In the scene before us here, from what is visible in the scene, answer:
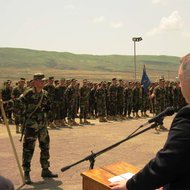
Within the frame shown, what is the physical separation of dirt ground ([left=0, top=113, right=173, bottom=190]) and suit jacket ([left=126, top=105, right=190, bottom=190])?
15.8ft

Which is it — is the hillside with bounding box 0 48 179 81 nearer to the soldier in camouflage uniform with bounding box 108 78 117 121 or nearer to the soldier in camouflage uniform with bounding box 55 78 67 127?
the soldier in camouflage uniform with bounding box 108 78 117 121

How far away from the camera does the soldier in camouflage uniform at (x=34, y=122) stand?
7.41 metres

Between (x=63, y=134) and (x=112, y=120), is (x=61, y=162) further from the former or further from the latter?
(x=112, y=120)

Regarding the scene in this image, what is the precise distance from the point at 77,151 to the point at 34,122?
10.6ft

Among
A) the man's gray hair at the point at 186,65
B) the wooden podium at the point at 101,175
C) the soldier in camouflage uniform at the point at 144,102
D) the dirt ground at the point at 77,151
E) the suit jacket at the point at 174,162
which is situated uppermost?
the man's gray hair at the point at 186,65

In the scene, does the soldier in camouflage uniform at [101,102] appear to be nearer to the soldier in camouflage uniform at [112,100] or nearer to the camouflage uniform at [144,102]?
the soldier in camouflage uniform at [112,100]

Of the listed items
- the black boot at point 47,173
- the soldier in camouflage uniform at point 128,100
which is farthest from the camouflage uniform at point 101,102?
the black boot at point 47,173

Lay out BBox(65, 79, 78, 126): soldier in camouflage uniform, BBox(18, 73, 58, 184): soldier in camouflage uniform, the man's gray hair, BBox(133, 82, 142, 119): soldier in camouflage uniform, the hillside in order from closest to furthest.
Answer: the man's gray hair, BBox(18, 73, 58, 184): soldier in camouflage uniform, BBox(65, 79, 78, 126): soldier in camouflage uniform, BBox(133, 82, 142, 119): soldier in camouflage uniform, the hillside

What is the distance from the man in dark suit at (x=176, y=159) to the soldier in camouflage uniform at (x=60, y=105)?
13866 mm

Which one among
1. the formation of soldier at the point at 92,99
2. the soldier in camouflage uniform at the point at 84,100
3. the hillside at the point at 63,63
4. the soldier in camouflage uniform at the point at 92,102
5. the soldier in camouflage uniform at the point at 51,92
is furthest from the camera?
the hillside at the point at 63,63

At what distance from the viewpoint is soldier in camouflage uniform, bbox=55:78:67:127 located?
16266mm

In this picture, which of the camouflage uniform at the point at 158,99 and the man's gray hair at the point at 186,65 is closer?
the man's gray hair at the point at 186,65

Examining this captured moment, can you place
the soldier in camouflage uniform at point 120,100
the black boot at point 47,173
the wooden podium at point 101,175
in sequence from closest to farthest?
1. the wooden podium at point 101,175
2. the black boot at point 47,173
3. the soldier in camouflage uniform at point 120,100

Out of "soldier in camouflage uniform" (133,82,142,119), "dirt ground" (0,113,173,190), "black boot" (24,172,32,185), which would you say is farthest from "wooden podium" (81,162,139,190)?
"soldier in camouflage uniform" (133,82,142,119)
